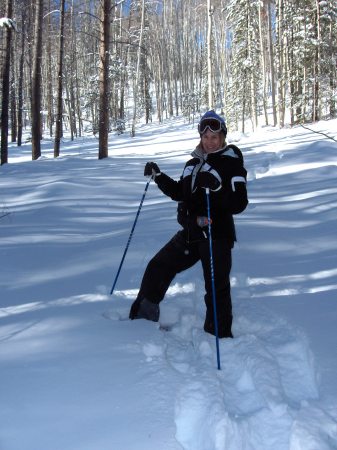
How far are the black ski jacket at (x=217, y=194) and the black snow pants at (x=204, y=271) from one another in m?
0.11

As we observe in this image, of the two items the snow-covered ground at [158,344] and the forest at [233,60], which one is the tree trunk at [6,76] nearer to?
the forest at [233,60]

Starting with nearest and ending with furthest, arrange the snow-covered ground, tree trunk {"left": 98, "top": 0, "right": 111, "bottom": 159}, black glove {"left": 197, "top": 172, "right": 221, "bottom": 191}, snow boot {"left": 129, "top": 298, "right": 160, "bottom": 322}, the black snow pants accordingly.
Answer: the snow-covered ground → black glove {"left": 197, "top": 172, "right": 221, "bottom": 191} → the black snow pants → snow boot {"left": 129, "top": 298, "right": 160, "bottom": 322} → tree trunk {"left": 98, "top": 0, "right": 111, "bottom": 159}

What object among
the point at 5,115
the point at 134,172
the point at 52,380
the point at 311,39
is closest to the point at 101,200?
the point at 134,172

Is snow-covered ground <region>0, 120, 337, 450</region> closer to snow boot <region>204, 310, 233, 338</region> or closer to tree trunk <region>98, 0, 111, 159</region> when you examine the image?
snow boot <region>204, 310, 233, 338</region>

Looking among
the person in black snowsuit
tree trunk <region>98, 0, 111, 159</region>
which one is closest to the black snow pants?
the person in black snowsuit

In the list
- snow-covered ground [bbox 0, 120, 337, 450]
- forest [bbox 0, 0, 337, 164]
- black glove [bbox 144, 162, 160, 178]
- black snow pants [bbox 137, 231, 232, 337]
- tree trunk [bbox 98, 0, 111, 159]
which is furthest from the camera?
forest [bbox 0, 0, 337, 164]

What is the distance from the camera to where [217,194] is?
141 inches

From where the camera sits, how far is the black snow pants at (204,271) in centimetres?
365

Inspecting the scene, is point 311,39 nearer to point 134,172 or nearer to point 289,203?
point 134,172

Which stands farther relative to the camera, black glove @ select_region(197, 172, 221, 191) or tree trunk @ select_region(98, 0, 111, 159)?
tree trunk @ select_region(98, 0, 111, 159)

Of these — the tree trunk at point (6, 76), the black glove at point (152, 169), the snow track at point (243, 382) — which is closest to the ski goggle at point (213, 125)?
the black glove at point (152, 169)

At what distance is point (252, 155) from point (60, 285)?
1077 cm

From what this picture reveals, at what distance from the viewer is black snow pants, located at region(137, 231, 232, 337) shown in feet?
12.0

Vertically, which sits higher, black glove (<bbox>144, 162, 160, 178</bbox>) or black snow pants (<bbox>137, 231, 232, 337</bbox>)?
black glove (<bbox>144, 162, 160, 178</bbox>)
